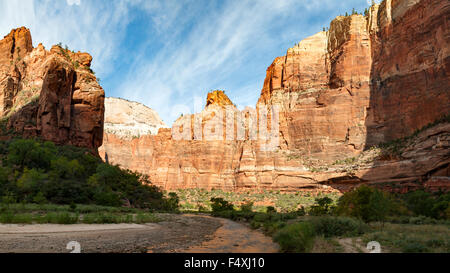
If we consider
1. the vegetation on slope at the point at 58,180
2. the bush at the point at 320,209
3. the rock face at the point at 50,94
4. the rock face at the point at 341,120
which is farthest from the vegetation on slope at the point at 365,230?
the rock face at the point at 50,94

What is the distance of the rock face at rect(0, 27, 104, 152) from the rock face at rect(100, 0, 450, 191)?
4576 centimetres

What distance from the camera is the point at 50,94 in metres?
51.0

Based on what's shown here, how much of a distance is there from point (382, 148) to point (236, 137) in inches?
1858

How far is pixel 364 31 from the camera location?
8419 cm

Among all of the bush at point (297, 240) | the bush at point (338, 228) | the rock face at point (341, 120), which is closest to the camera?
the bush at point (297, 240)

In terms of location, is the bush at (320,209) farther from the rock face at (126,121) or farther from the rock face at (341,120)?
the rock face at (126,121)

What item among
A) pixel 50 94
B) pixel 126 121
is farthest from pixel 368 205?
pixel 126 121

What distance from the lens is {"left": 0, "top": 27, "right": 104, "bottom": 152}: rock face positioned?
50625 mm

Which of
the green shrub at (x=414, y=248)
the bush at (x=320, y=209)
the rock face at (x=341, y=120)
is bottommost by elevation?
the bush at (x=320, y=209)

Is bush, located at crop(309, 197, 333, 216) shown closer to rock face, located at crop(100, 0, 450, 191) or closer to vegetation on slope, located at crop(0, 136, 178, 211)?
rock face, located at crop(100, 0, 450, 191)

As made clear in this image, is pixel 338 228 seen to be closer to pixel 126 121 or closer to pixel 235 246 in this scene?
pixel 235 246

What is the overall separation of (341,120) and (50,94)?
71.1m

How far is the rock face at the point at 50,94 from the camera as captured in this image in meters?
50.6

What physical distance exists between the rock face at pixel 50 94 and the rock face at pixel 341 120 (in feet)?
150
